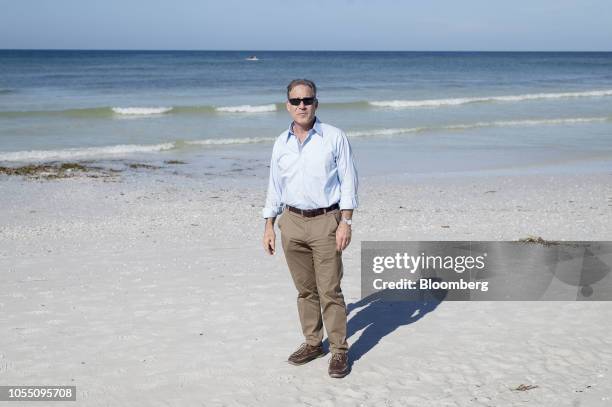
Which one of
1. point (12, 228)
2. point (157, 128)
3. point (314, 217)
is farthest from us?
point (157, 128)

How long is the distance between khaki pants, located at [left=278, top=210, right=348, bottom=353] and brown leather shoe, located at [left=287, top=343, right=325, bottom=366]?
12cm

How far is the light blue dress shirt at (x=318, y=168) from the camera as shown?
4.32 meters

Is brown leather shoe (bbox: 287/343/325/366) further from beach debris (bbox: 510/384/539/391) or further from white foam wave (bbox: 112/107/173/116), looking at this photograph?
white foam wave (bbox: 112/107/173/116)

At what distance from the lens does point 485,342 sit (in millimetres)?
5277

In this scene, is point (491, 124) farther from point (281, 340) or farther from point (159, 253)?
point (281, 340)

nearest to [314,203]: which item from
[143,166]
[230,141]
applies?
[143,166]

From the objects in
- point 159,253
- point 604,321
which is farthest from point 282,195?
point 159,253

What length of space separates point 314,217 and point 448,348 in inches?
59.9

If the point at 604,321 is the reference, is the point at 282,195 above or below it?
above

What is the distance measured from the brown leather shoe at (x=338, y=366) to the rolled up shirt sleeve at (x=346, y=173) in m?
1.02

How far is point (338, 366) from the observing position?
4.66m

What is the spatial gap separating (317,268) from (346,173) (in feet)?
2.14

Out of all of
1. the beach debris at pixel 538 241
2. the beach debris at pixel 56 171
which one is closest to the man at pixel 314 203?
the beach debris at pixel 538 241

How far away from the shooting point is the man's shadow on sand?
5.37 m
